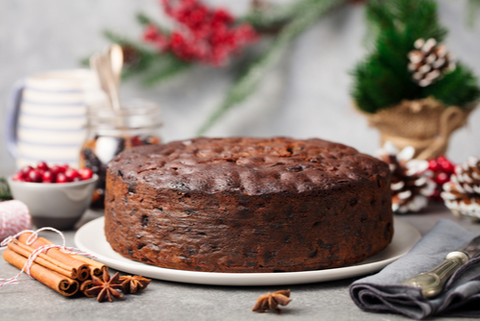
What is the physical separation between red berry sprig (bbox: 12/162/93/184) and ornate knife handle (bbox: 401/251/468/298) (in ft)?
3.57

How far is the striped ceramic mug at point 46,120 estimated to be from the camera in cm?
214

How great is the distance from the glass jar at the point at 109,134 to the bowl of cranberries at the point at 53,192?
16 cm

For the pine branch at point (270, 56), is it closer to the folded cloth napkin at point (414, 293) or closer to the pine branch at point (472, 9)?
the pine branch at point (472, 9)

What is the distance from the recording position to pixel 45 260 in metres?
1.22

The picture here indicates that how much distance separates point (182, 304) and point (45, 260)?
361 millimetres

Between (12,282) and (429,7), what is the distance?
2026mm

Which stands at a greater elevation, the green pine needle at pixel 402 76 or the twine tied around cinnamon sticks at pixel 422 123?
the green pine needle at pixel 402 76

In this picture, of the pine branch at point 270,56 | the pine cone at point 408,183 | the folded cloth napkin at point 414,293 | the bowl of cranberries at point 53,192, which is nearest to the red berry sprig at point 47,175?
the bowl of cranberries at point 53,192

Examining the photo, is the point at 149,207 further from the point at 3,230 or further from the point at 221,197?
the point at 3,230

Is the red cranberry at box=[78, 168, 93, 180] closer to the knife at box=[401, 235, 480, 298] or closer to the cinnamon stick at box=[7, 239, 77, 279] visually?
the cinnamon stick at box=[7, 239, 77, 279]

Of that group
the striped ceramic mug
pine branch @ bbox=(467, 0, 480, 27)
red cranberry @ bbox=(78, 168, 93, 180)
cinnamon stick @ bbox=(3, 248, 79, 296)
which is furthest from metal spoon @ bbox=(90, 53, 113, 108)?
pine branch @ bbox=(467, 0, 480, 27)

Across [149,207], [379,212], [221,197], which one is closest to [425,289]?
[379,212]

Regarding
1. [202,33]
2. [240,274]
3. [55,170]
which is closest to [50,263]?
[240,274]

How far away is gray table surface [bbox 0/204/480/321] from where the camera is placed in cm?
104
